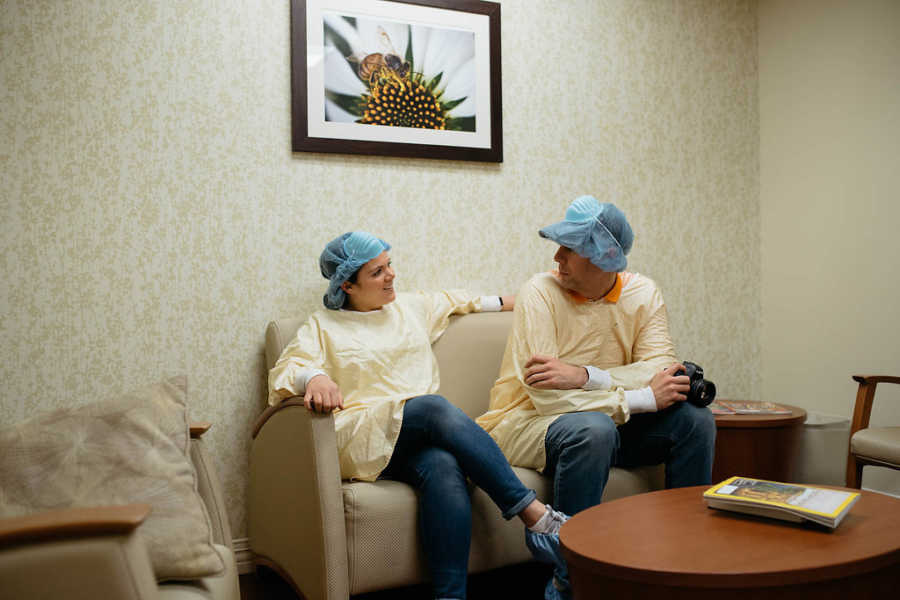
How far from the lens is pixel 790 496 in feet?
5.02

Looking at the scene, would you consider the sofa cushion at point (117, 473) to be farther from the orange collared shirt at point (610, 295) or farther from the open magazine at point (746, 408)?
the open magazine at point (746, 408)

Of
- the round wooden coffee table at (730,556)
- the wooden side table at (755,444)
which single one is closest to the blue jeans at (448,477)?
the round wooden coffee table at (730,556)

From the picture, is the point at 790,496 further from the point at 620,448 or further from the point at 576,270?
the point at 576,270

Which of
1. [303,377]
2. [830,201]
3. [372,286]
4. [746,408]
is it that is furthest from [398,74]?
[830,201]

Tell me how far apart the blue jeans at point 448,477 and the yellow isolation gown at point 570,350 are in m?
0.22

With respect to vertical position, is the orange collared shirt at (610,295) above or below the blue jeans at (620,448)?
above

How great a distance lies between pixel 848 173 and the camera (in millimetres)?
3012

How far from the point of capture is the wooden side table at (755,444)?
8.05 feet

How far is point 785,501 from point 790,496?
5cm

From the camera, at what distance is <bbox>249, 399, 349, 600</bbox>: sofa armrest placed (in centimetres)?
185

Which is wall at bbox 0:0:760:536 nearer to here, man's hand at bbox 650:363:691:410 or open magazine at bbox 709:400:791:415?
open magazine at bbox 709:400:791:415

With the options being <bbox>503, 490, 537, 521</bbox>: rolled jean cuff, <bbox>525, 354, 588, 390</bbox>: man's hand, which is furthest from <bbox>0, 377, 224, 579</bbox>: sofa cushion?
<bbox>525, 354, 588, 390</bbox>: man's hand

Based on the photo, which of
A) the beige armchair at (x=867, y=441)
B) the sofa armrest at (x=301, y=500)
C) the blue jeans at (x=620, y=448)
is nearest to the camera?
the sofa armrest at (x=301, y=500)

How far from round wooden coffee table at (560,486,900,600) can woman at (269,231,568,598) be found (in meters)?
0.41
